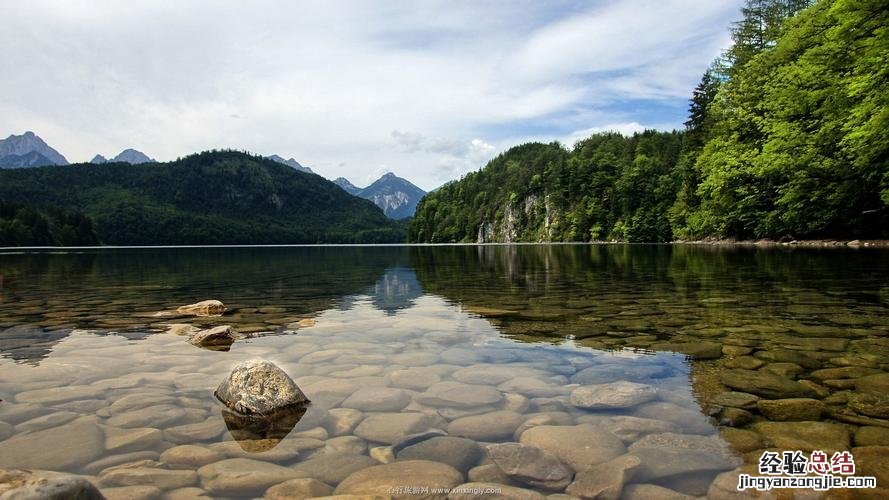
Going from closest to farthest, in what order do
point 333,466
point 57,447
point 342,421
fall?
point 333,466, point 57,447, point 342,421

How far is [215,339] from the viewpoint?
33.1ft

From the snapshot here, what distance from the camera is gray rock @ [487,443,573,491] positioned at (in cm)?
408

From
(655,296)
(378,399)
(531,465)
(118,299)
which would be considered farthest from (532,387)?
(118,299)

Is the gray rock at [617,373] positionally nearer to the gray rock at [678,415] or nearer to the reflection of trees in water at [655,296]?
the gray rock at [678,415]

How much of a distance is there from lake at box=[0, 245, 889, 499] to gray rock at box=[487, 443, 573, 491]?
23 millimetres

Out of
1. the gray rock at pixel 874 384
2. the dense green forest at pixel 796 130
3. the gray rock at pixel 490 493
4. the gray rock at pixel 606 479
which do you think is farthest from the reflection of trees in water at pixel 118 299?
the dense green forest at pixel 796 130

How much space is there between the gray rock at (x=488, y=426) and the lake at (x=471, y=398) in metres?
0.03

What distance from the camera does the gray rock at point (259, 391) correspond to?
19.3 feet

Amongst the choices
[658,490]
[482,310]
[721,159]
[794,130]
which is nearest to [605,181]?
[721,159]

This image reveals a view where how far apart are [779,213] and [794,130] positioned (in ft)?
39.6

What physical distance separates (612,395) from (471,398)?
1.74 meters

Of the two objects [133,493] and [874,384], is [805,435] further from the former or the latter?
[133,493]

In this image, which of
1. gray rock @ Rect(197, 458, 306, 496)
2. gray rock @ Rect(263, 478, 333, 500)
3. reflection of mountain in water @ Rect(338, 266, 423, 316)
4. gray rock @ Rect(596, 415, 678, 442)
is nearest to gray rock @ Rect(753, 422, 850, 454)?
gray rock @ Rect(596, 415, 678, 442)

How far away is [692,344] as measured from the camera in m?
8.69
